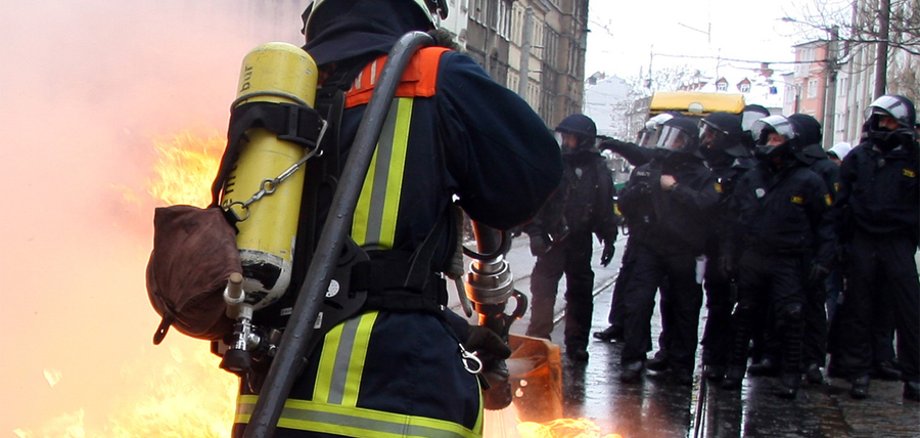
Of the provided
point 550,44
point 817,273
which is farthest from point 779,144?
Answer: point 550,44

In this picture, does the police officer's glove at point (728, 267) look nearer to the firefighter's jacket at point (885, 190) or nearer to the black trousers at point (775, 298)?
the black trousers at point (775, 298)

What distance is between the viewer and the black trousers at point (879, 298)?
6.84 meters

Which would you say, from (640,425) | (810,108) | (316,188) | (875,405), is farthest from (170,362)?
(810,108)

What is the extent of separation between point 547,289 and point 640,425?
7.06ft

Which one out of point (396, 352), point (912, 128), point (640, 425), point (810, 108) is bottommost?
point (640, 425)

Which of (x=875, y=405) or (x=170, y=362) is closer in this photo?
(x=170, y=362)

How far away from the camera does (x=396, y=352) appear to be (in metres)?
2.07

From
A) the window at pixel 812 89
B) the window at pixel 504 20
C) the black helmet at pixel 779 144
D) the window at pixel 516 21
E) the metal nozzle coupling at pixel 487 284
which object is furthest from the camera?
the window at pixel 812 89

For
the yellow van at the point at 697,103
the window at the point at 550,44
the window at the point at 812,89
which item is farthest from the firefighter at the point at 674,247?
the window at the point at 812,89

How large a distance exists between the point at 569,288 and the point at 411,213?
19.2ft

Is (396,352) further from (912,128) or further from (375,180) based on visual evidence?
(912,128)

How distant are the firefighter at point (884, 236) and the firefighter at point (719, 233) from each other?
798 mm

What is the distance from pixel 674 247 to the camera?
7.07 m

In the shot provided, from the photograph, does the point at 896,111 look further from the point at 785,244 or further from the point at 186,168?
the point at 186,168
